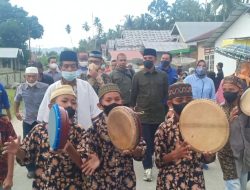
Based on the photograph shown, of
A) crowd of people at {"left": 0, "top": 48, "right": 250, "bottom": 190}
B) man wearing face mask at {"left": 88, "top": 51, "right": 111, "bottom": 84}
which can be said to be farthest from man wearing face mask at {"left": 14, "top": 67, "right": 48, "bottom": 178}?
crowd of people at {"left": 0, "top": 48, "right": 250, "bottom": 190}

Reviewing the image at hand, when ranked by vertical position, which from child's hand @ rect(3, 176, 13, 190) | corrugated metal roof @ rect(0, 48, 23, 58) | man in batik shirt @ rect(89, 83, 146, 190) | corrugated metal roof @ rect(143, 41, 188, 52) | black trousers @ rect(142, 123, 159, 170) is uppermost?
corrugated metal roof @ rect(143, 41, 188, 52)

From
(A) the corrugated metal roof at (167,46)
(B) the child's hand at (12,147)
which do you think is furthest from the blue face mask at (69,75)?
(A) the corrugated metal roof at (167,46)

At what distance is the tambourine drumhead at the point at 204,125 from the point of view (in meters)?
3.41

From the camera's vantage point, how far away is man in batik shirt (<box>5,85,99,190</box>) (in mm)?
3516

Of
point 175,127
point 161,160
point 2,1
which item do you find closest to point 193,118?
point 175,127

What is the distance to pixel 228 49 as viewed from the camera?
10836 millimetres

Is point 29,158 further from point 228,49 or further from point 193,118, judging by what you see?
point 228,49

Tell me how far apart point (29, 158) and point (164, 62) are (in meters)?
5.24

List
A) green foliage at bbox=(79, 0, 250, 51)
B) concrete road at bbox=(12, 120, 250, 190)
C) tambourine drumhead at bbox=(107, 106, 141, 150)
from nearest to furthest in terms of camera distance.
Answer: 1. tambourine drumhead at bbox=(107, 106, 141, 150)
2. concrete road at bbox=(12, 120, 250, 190)
3. green foliage at bbox=(79, 0, 250, 51)

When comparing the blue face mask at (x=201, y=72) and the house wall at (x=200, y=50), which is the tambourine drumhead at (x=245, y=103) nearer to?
the blue face mask at (x=201, y=72)

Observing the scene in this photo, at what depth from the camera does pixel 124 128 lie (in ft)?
11.4

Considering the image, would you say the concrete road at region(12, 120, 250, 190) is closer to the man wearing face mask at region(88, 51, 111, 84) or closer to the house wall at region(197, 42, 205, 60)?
the man wearing face mask at region(88, 51, 111, 84)

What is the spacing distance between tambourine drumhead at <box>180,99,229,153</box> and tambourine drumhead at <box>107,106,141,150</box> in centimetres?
40

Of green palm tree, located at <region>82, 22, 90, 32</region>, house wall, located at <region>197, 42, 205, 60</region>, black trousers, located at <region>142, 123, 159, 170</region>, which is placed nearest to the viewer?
black trousers, located at <region>142, 123, 159, 170</region>
